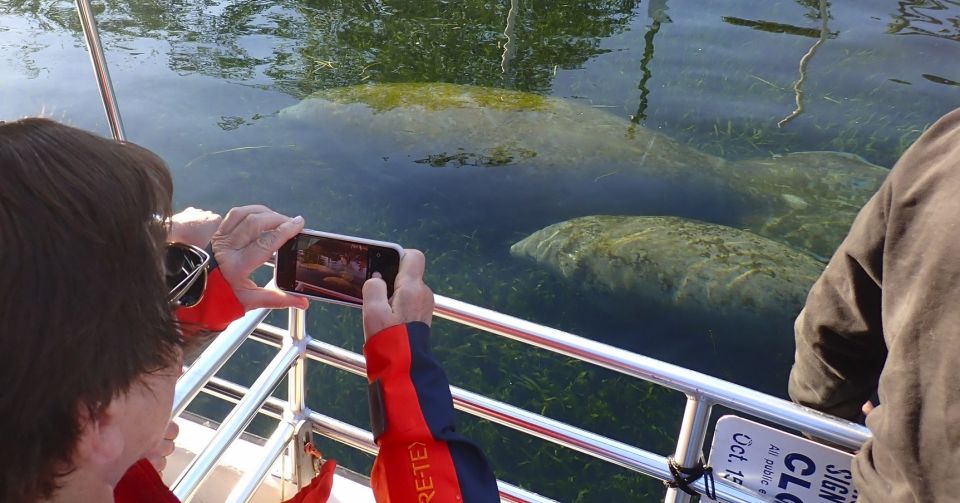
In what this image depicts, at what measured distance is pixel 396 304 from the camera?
48.4 inches

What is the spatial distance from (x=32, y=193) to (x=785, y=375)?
439 centimetres

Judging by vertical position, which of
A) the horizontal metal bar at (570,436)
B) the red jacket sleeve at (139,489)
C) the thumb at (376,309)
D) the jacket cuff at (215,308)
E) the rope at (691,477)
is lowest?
the rope at (691,477)

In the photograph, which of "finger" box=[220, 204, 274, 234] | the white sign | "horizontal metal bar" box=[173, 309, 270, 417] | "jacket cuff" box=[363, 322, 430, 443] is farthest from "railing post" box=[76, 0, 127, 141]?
the white sign

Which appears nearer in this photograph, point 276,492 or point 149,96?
point 276,492

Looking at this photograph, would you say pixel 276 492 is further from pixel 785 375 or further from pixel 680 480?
pixel 785 375

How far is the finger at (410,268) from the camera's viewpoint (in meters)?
1.28

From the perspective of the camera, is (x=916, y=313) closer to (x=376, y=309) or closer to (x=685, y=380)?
(x=685, y=380)

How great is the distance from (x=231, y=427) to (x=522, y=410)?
27.5 inches

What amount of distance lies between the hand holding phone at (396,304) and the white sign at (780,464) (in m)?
0.77

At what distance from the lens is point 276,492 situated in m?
2.28

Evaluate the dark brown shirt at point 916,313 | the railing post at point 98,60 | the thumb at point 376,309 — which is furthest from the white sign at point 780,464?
the railing post at point 98,60

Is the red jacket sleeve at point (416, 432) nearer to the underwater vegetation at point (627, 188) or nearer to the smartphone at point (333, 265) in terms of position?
the smartphone at point (333, 265)

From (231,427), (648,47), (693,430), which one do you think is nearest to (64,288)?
(231,427)

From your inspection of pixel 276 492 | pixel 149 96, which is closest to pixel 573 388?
pixel 276 492
